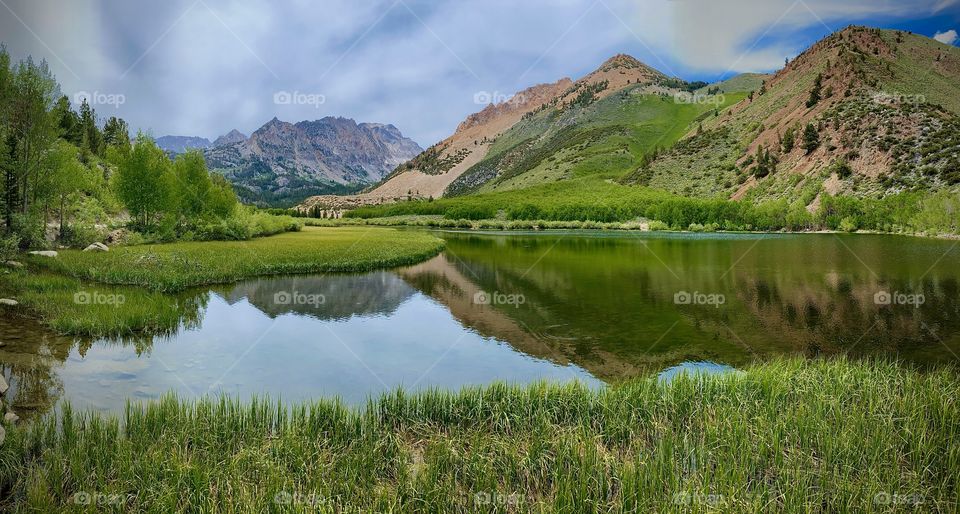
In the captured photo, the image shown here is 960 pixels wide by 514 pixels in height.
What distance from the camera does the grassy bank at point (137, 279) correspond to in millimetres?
21028

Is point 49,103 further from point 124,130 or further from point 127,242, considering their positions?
point 124,130

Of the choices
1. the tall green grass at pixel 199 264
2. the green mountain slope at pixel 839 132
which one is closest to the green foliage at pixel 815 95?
the green mountain slope at pixel 839 132

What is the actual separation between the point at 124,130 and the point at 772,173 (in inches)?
6675

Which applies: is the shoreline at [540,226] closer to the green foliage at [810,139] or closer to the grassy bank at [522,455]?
the green foliage at [810,139]

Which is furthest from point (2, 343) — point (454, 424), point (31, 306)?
point (454, 424)

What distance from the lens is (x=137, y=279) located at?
3070 centimetres

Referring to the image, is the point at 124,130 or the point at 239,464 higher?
the point at 124,130

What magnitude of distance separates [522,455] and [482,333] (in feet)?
46.7

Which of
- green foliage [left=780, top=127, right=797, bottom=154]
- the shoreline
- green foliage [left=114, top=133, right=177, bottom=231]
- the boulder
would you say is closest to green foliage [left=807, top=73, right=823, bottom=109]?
green foliage [left=780, top=127, right=797, bottom=154]

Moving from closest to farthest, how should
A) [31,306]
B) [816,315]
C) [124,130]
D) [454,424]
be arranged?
[454,424] < [31,306] < [816,315] < [124,130]

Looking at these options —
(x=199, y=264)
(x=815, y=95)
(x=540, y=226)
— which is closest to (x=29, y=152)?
(x=199, y=264)

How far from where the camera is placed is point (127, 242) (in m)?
52.7

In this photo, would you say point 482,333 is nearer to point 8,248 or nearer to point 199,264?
point 199,264

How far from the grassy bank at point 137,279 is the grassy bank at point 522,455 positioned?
41.1 ft
